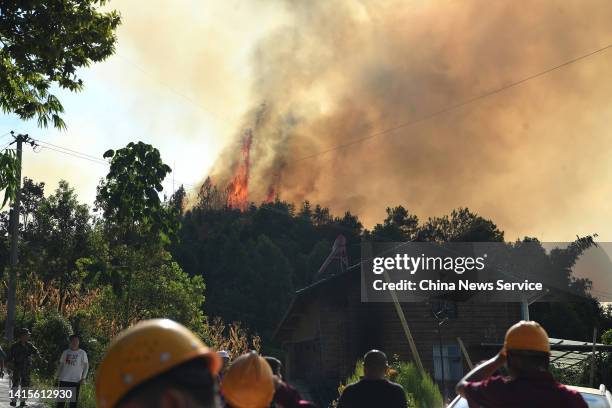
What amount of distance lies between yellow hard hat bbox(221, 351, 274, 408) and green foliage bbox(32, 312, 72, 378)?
20.0 meters

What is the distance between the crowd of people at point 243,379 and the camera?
1.47 meters

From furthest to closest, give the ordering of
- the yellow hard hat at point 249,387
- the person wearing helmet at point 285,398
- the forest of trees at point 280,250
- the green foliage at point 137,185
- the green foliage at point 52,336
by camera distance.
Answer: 1. the forest of trees at point 280,250
2. the green foliage at point 52,336
3. the green foliage at point 137,185
4. the person wearing helmet at point 285,398
5. the yellow hard hat at point 249,387

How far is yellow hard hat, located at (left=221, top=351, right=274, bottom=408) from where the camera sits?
9.78ft

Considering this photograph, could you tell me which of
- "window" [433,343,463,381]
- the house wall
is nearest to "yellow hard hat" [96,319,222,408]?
"window" [433,343,463,381]

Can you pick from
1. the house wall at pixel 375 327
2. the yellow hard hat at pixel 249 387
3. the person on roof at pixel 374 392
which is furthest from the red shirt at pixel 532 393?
the house wall at pixel 375 327

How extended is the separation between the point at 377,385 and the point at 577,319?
4720 cm

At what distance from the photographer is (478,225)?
66.0 metres

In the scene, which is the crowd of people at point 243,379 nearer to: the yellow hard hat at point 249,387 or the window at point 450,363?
the yellow hard hat at point 249,387

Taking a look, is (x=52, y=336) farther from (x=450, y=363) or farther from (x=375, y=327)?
(x=450, y=363)

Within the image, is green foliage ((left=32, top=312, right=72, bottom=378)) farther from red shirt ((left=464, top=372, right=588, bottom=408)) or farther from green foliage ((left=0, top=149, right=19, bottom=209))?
red shirt ((left=464, top=372, right=588, bottom=408))

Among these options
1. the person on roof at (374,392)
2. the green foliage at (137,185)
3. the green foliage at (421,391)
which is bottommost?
the person on roof at (374,392)

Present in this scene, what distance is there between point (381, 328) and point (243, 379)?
30.9 m

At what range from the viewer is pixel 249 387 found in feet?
9.78

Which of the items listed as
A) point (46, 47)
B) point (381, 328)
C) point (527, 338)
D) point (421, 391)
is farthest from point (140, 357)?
point (381, 328)
